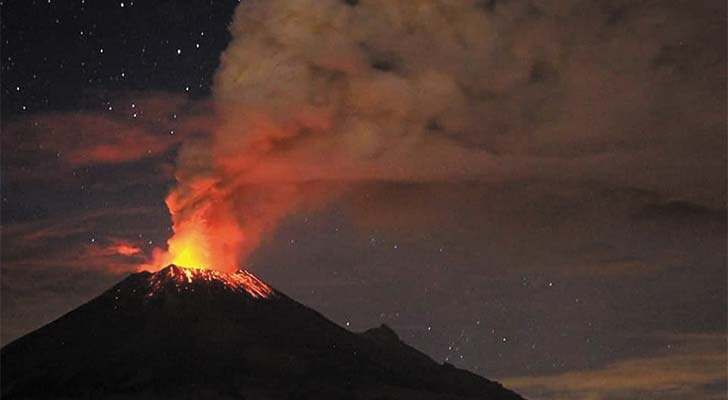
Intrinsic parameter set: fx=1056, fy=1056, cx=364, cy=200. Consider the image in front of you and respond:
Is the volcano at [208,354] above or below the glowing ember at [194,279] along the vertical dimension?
below

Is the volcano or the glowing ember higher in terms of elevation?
the glowing ember

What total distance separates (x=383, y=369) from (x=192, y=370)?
28.1 metres

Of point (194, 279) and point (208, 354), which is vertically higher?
point (194, 279)

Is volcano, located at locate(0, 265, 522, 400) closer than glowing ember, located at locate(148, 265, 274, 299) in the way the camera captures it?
Yes

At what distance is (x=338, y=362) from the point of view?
135125mm

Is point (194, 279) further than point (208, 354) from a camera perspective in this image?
Yes

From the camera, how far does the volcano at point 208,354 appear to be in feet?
392

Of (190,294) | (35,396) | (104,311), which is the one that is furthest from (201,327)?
→ (35,396)

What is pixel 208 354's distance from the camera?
130250 millimetres

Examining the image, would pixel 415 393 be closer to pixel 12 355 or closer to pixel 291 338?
pixel 291 338

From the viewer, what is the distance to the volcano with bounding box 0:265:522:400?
392 ft

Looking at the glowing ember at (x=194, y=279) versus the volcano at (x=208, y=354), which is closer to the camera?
the volcano at (x=208, y=354)

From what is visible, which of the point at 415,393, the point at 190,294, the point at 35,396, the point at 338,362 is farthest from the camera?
the point at 190,294

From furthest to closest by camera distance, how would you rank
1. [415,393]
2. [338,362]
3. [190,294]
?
[190,294], [338,362], [415,393]
